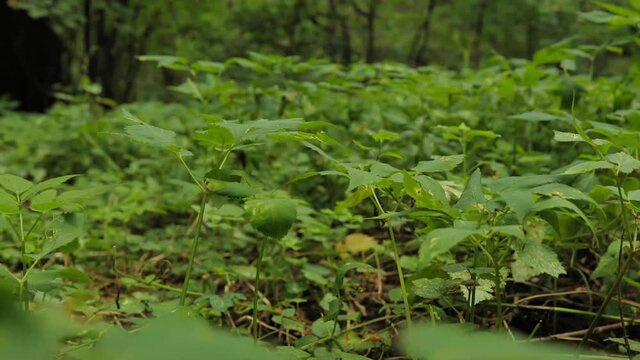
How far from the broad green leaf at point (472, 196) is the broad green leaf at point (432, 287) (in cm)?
18

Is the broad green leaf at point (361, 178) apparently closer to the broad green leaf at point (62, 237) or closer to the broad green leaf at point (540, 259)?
the broad green leaf at point (540, 259)

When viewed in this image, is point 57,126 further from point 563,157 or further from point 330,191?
point 563,157

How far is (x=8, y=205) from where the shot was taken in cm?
93

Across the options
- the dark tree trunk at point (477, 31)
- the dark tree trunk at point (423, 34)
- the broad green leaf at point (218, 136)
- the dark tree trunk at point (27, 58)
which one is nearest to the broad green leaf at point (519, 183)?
the broad green leaf at point (218, 136)

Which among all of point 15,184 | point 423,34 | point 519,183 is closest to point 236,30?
point 423,34

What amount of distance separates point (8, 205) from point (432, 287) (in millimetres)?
718

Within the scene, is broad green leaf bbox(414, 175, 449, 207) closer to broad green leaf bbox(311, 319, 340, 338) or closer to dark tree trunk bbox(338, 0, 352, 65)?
broad green leaf bbox(311, 319, 340, 338)

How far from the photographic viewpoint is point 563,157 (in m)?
2.02

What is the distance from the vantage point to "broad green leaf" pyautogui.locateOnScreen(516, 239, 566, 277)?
2.83 ft

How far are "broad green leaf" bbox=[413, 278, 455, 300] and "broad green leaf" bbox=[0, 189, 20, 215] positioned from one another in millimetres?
676

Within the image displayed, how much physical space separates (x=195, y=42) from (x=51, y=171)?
2911mm

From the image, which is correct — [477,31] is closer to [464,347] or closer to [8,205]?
[8,205]

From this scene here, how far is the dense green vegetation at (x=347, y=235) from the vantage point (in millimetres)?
779

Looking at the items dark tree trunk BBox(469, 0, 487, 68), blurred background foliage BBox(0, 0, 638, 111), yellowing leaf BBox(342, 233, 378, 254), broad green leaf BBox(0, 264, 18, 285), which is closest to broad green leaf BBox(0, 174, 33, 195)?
broad green leaf BBox(0, 264, 18, 285)
